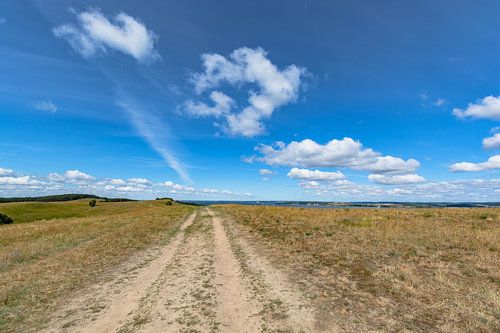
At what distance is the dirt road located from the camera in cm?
628

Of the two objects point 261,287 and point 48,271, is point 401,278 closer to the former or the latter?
point 261,287

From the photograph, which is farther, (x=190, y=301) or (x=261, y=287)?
(x=261, y=287)

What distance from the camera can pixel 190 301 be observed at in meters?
7.66

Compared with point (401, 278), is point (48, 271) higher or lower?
lower

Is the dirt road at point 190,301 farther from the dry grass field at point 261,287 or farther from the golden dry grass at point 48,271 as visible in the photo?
the golden dry grass at point 48,271

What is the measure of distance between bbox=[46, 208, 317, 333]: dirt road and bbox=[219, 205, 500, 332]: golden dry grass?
3.11ft

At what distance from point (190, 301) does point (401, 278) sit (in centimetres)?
739

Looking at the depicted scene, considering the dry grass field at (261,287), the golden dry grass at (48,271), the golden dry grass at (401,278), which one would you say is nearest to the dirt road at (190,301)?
the dry grass field at (261,287)

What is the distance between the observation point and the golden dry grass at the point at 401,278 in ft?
21.2

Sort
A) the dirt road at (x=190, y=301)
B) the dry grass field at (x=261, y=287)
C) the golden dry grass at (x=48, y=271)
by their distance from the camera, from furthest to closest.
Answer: the golden dry grass at (x=48, y=271)
the dry grass field at (x=261, y=287)
the dirt road at (x=190, y=301)

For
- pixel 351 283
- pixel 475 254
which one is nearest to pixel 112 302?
pixel 351 283

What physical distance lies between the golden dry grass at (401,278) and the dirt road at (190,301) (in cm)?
95

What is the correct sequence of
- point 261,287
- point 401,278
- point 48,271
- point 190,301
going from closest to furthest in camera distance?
point 190,301 → point 261,287 → point 401,278 → point 48,271

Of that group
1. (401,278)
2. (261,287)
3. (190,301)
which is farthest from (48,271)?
(401,278)
